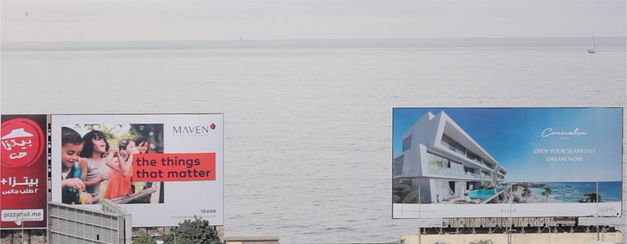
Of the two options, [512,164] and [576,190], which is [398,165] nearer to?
[512,164]

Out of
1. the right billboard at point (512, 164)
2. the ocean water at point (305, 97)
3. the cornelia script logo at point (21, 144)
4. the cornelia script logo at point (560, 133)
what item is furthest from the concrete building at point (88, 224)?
the cornelia script logo at point (560, 133)

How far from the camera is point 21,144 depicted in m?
7.66

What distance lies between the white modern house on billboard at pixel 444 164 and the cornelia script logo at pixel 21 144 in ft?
7.65

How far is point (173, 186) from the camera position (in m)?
7.76

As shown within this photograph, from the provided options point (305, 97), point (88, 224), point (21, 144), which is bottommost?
point (88, 224)

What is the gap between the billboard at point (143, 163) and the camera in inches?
300

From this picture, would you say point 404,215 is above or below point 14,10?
below

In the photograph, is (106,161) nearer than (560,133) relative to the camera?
Yes

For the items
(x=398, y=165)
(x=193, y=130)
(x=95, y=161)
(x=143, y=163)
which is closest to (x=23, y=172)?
(x=95, y=161)

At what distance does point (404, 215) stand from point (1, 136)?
268 centimetres

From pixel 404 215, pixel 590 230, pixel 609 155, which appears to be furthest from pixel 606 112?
pixel 404 215

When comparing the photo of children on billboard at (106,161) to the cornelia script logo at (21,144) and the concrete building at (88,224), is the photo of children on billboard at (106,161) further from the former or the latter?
the concrete building at (88,224)

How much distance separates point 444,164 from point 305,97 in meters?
1.74

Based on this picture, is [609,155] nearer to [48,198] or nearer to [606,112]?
[606,112]
